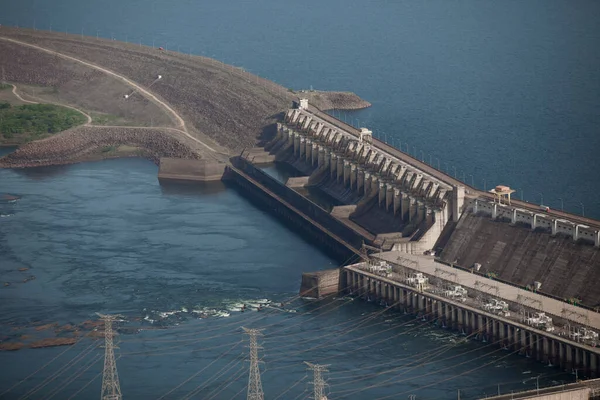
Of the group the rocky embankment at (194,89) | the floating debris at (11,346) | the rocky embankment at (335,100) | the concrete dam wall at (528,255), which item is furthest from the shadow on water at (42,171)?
the concrete dam wall at (528,255)

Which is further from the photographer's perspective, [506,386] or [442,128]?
[442,128]

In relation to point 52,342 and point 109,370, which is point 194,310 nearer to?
point 52,342

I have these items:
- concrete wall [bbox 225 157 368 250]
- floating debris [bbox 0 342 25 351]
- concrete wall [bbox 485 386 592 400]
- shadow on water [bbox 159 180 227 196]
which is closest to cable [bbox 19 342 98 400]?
floating debris [bbox 0 342 25 351]

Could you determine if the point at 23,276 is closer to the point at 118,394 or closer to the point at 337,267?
the point at 337,267

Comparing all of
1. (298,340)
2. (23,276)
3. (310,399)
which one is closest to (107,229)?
(23,276)

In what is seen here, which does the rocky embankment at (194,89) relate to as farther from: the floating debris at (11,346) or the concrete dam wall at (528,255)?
the floating debris at (11,346)
